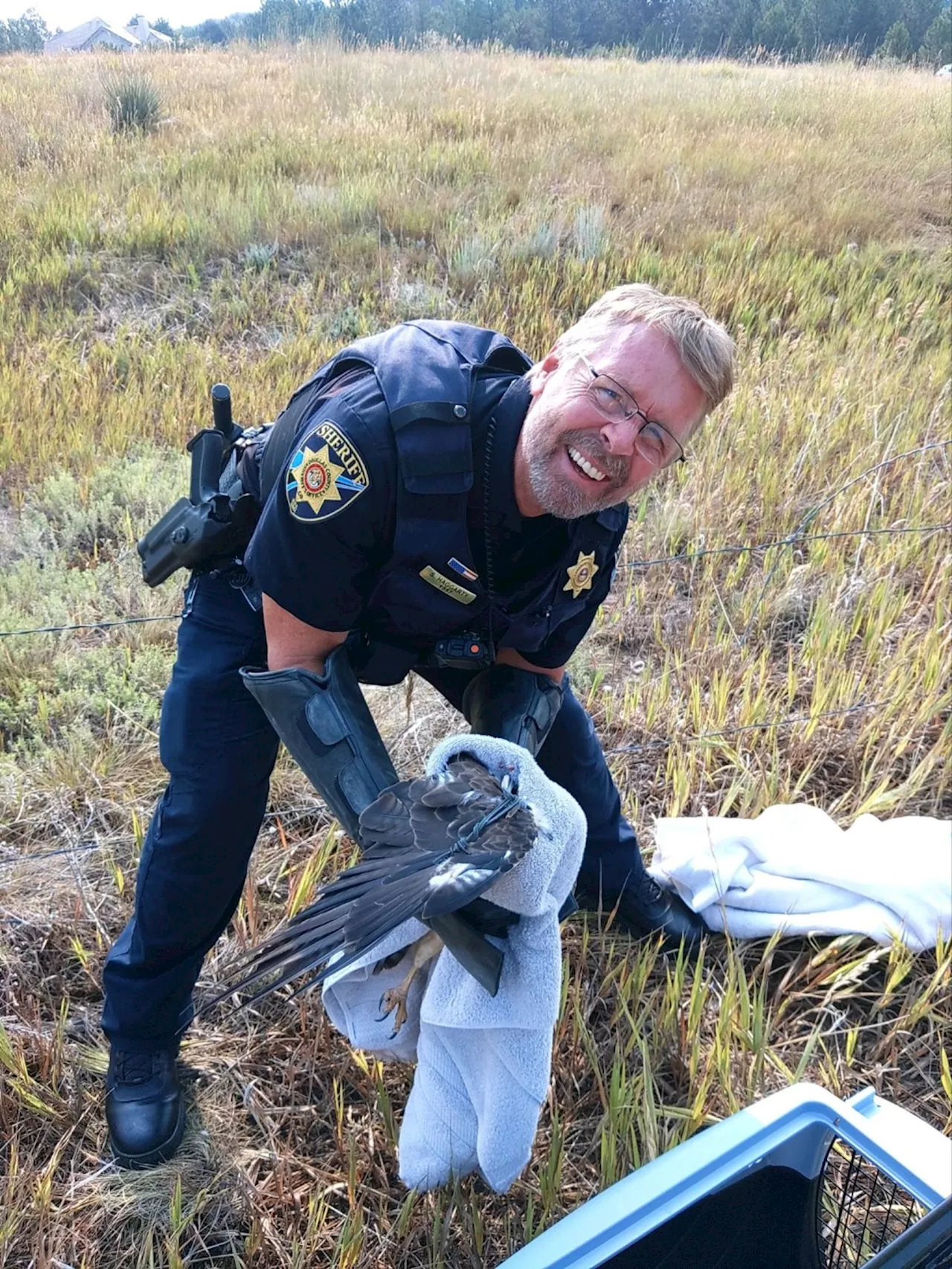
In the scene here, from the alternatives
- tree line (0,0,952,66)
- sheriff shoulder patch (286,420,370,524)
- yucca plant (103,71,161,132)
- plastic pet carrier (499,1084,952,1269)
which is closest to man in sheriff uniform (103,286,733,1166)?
sheriff shoulder patch (286,420,370,524)

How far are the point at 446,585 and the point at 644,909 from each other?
111 cm

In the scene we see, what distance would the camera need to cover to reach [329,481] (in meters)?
1.56

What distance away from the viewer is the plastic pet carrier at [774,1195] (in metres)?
1.40

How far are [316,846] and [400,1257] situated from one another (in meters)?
0.97

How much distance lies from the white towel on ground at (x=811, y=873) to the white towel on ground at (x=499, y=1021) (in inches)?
37.5

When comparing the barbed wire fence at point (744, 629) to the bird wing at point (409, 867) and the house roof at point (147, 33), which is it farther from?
the house roof at point (147, 33)

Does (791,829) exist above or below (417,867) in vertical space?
below

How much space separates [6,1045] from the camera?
5.99ft

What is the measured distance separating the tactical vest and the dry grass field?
2.44 feet

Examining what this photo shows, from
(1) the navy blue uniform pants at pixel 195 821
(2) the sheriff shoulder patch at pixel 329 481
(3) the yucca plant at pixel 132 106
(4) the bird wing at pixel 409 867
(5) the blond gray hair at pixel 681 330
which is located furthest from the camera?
(3) the yucca plant at pixel 132 106

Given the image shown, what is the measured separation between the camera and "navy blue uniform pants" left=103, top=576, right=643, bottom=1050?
5.89 ft

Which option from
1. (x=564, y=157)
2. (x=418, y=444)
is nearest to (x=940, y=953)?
(x=418, y=444)

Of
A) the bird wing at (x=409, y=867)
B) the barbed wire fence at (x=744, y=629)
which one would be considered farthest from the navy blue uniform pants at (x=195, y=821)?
the barbed wire fence at (x=744, y=629)

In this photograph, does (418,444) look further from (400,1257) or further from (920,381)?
(920,381)
